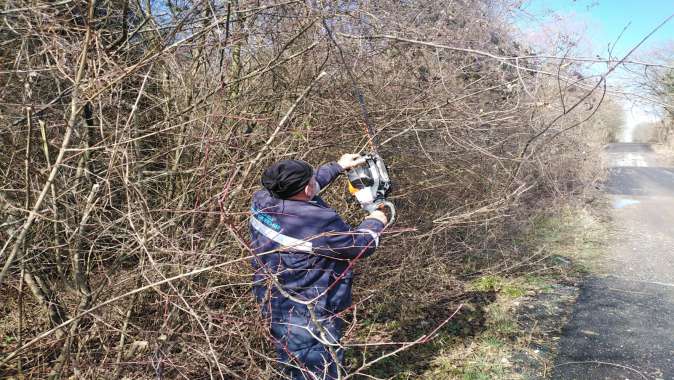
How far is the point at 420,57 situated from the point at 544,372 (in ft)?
9.67

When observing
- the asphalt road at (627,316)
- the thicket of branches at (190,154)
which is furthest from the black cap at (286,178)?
the asphalt road at (627,316)

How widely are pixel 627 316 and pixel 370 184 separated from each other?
331cm

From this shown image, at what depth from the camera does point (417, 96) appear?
412 cm

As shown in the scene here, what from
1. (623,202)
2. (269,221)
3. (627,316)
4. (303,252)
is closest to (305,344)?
(303,252)

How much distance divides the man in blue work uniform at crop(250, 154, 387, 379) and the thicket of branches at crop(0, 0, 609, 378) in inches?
6.8

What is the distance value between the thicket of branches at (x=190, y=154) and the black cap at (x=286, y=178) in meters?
0.25

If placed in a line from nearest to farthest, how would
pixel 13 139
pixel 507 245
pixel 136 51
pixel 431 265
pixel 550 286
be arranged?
pixel 13 139 → pixel 136 51 → pixel 431 265 → pixel 550 286 → pixel 507 245

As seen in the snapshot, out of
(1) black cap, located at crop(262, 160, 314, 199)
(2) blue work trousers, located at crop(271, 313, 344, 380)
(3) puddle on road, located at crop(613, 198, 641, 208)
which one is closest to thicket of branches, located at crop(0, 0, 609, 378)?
(2) blue work trousers, located at crop(271, 313, 344, 380)

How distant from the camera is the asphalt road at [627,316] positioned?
375 centimetres

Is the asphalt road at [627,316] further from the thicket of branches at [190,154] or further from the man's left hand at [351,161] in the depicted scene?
the man's left hand at [351,161]

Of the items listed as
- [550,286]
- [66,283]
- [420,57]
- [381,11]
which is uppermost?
[381,11]

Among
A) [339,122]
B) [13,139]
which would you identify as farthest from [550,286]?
[13,139]

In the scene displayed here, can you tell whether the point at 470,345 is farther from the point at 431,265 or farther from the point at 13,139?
the point at 13,139

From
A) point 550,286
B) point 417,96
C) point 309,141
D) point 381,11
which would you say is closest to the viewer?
point 309,141
